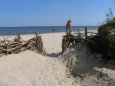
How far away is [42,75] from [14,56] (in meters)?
2.07

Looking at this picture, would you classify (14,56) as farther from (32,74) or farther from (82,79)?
(82,79)

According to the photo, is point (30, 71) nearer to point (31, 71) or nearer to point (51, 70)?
point (31, 71)

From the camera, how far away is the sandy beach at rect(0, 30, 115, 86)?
31.6ft

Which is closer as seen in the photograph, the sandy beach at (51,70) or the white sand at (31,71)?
the white sand at (31,71)

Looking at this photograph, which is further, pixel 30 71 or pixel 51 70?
pixel 51 70

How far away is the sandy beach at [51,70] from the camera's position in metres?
9.63

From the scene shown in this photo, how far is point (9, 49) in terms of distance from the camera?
40.2ft

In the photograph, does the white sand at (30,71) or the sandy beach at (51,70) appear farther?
the sandy beach at (51,70)

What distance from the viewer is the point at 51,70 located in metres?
11.4

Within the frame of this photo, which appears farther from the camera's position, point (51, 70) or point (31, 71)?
point (51, 70)

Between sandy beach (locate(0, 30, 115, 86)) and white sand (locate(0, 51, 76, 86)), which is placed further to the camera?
sandy beach (locate(0, 30, 115, 86))

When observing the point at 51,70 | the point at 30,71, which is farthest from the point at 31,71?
the point at 51,70

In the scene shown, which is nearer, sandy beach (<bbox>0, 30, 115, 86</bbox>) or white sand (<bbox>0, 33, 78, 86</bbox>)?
white sand (<bbox>0, 33, 78, 86</bbox>)

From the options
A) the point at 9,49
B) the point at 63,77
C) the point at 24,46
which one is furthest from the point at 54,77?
the point at 24,46
